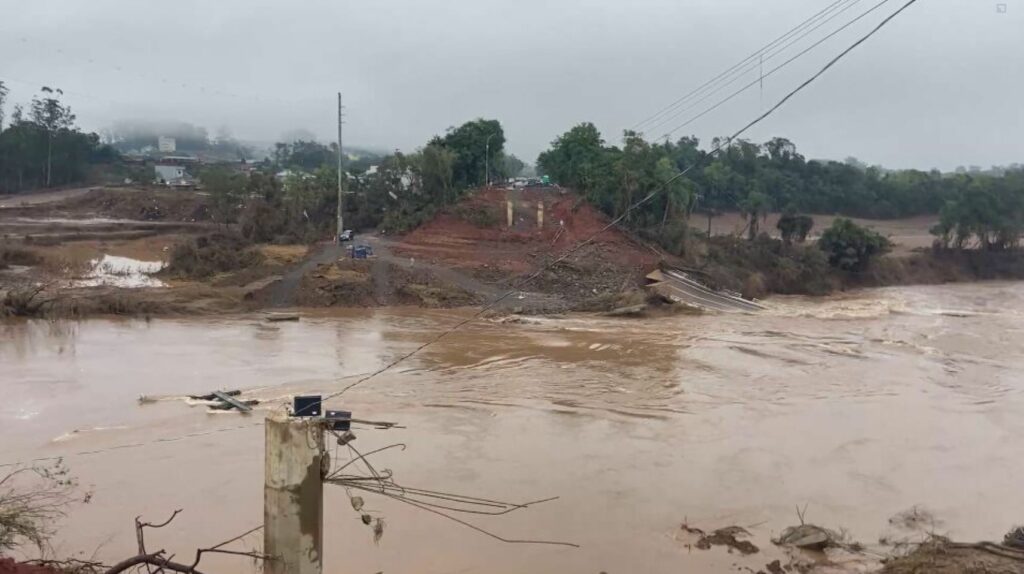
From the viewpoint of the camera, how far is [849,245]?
34.6 meters

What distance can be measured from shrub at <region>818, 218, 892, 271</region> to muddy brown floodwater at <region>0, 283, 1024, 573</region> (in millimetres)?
11641

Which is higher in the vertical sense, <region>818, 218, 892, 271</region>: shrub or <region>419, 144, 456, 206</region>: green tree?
<region>419, 144, 456, 206</region>: green tree

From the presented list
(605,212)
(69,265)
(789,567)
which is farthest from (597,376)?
(69,265)

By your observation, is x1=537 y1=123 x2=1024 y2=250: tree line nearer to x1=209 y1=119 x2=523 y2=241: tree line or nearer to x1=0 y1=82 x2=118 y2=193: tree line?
x1=209 y1=119 x2=523 y2=241: tree line

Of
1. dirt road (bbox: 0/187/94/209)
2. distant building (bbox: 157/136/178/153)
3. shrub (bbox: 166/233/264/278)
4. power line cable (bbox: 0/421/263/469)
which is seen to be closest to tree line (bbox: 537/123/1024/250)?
power line cable (bbox: 0/421/263/469)

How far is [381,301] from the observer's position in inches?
992

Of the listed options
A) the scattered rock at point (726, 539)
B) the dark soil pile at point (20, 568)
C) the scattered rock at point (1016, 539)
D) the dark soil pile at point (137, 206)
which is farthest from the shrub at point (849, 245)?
the dark soil pile at point (20, 568)

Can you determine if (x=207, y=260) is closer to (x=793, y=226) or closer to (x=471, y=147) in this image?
(x=471, y=147)

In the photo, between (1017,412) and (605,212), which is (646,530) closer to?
(1017,412)

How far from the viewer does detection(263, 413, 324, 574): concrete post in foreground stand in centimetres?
521

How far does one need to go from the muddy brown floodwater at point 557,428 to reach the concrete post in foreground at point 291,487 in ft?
10.3

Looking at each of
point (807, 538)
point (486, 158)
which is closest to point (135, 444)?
point (807, 538)

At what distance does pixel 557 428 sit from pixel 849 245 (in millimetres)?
25930

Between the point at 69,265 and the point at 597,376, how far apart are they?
66.1 feet
